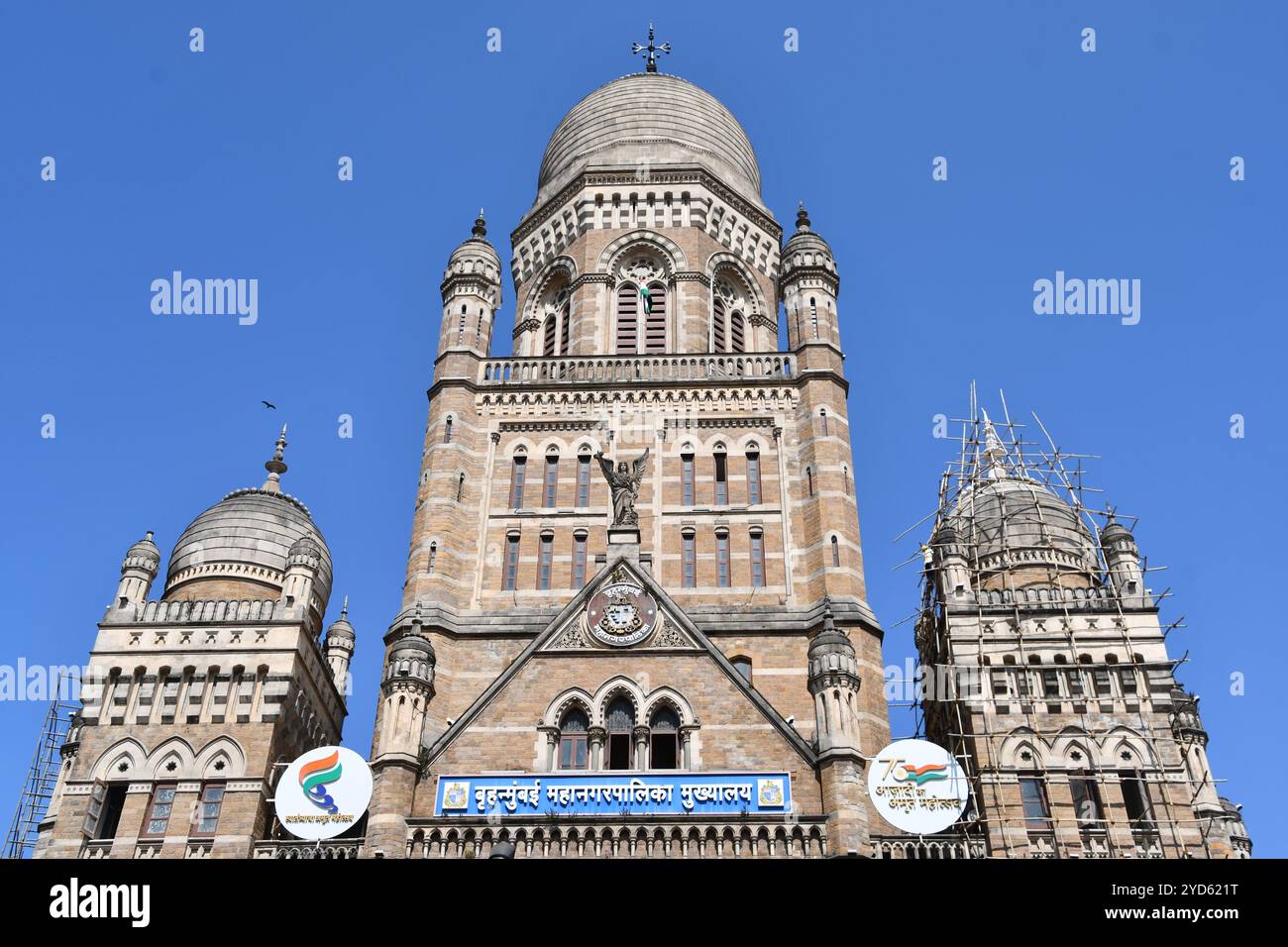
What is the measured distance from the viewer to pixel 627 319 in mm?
43719

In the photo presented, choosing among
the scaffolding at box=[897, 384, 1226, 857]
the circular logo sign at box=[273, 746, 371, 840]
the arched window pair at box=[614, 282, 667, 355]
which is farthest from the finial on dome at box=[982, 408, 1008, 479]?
the circular logo sign at box=[273, 746, 371, 840]

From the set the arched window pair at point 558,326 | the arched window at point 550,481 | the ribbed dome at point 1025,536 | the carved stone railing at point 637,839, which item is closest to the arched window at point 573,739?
the carved stone railing at point 637,839

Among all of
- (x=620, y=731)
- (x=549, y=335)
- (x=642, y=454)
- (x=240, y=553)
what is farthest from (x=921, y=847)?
(x=549, y=335)

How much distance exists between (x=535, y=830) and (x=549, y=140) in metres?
32.8

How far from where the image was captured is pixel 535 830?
92.1ft

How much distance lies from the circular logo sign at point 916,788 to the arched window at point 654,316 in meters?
18.3

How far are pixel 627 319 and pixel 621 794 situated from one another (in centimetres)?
1956

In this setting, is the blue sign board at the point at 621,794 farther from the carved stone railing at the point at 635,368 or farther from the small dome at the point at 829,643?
the carved stone railing at the point at 635,368

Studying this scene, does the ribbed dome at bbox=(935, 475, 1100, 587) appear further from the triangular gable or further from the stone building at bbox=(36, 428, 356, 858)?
the stone building at bbox=(36, 428, 356, 858)

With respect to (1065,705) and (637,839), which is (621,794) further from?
(1065,705)

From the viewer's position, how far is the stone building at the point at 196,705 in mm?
30016
